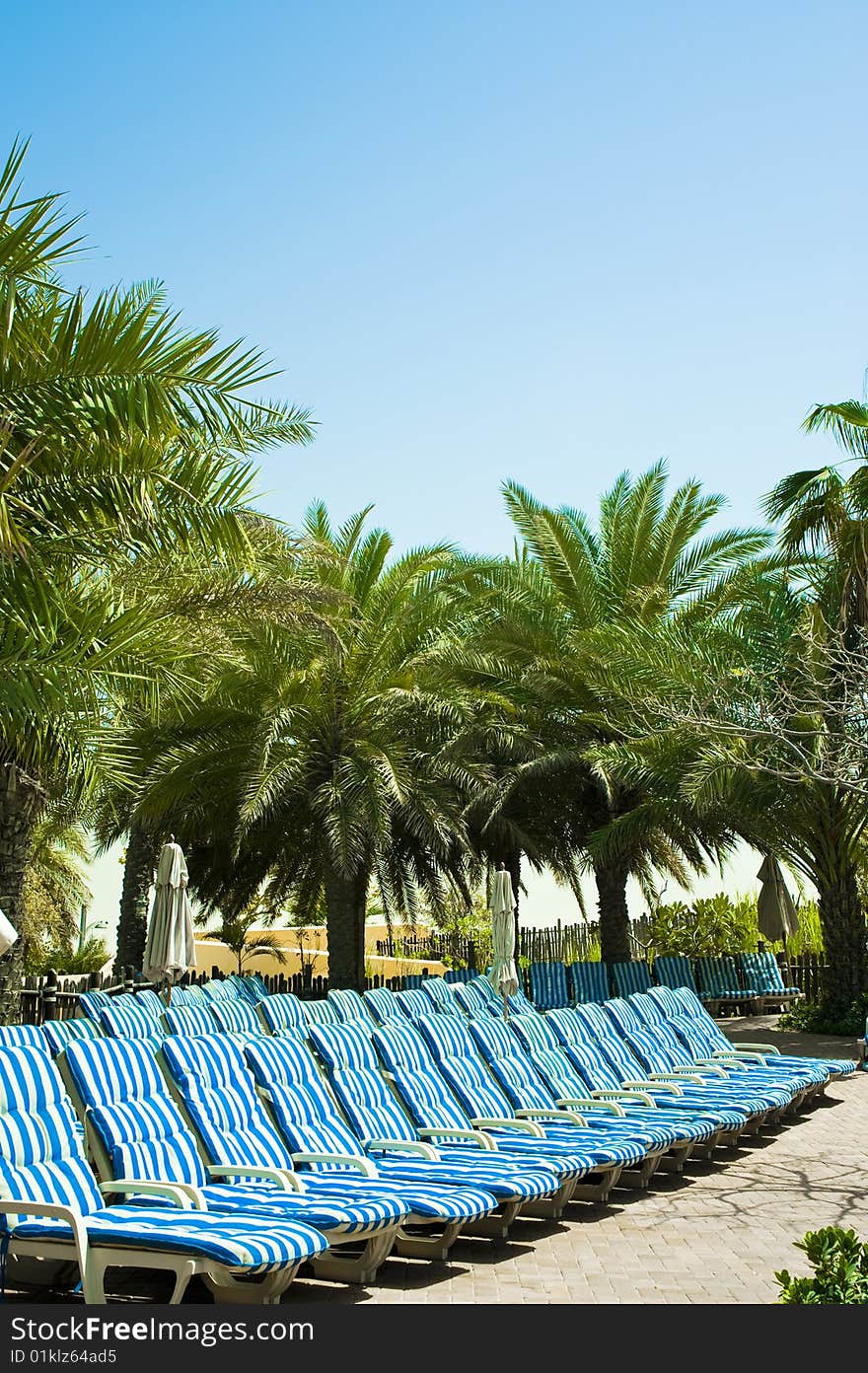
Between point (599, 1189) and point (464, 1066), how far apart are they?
1529mm

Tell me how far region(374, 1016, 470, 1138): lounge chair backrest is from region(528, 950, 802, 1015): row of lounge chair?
35.4 ft

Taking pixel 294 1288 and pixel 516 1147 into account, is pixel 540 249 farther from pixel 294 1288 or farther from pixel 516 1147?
pixel 294 1288

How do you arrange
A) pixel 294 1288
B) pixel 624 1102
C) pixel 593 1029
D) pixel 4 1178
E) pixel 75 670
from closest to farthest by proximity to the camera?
pixel 4 1178 → pixel 294 1288 → pixel 75 670 → pixel 624 1102 → pixel 593 1029

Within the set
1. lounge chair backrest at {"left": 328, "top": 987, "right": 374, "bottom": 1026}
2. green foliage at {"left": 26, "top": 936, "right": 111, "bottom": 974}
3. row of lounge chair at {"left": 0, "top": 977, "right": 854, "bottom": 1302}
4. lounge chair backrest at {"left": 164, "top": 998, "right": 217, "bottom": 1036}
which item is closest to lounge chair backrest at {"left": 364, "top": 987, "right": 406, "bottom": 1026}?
lounge chair backrest at {"left": 328, "top": 987, "right": 374, "bottom": 1026}

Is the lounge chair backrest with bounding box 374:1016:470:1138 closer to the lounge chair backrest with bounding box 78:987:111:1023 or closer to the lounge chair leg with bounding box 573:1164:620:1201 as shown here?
the lounge chair leg with bounding box 573:1164:620:1201

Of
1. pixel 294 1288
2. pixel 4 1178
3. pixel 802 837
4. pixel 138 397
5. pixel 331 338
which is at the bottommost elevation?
pixel 294 1288

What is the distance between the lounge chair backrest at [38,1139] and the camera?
5703mm

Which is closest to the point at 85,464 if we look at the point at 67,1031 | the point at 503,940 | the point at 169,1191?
the point at 67,1031

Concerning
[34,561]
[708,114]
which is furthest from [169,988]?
[708,114]

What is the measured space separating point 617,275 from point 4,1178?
9.60m

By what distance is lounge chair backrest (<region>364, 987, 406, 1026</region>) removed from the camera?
1156 centimetres

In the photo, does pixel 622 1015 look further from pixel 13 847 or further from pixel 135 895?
pixel 135 895

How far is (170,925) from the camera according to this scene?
50.0 feet

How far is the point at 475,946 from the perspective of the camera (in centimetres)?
3198
